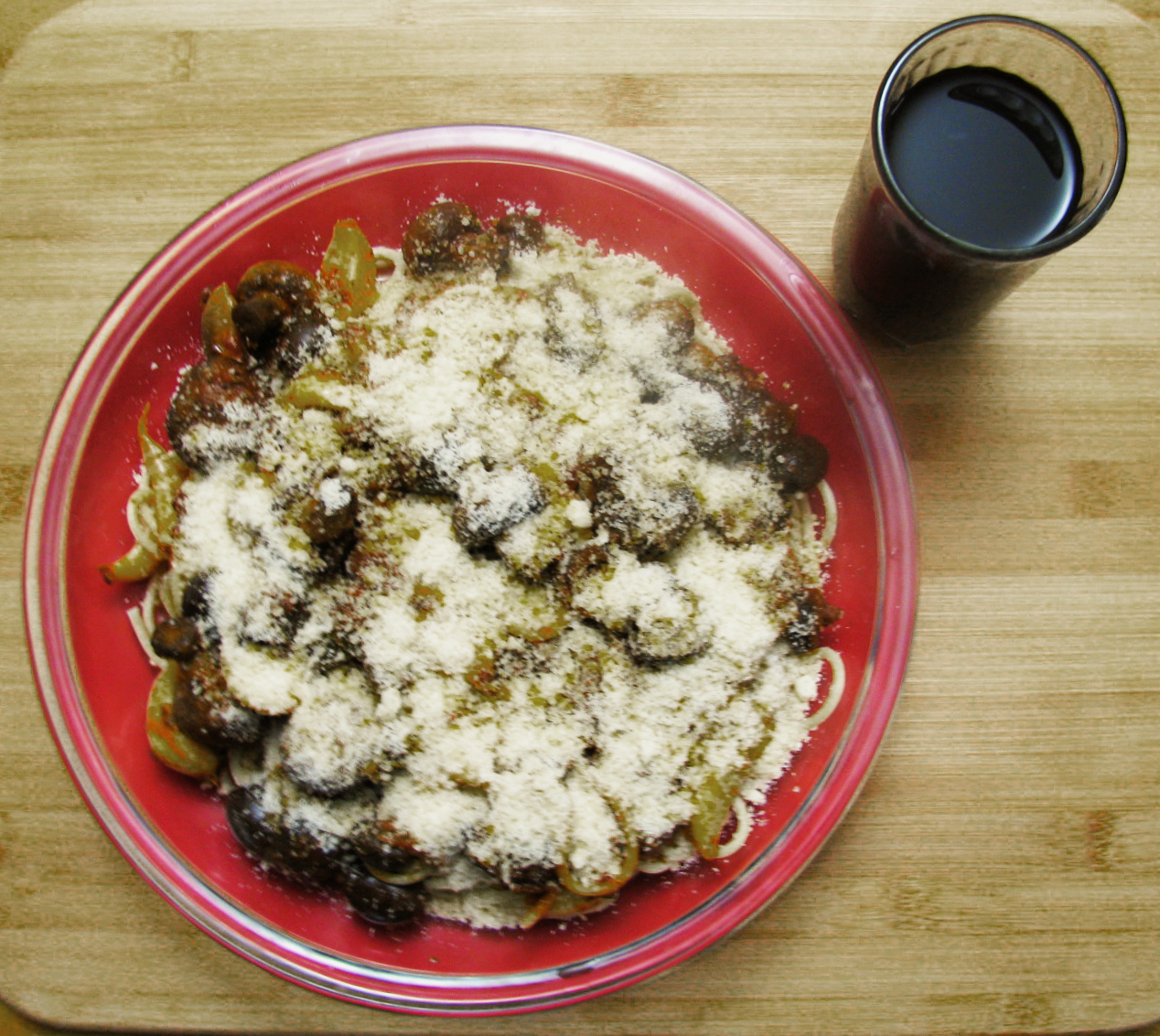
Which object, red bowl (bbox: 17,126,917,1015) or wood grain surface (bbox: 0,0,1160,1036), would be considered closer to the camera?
red bowl (bbox: 17,126,917,1015)

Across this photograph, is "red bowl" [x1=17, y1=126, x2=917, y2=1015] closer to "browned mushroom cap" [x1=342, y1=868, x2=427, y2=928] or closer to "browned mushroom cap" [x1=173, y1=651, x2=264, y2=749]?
"browned mushroom cap" [x1=342, y1=868, x2=427, y2=928]

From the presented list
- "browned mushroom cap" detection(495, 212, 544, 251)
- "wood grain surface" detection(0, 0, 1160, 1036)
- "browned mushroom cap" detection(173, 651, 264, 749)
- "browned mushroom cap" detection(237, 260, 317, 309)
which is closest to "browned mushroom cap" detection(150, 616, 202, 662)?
"browned mushroom cap" detection(173, 651, 264, 749)

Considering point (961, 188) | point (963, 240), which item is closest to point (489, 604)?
point (963, 240)

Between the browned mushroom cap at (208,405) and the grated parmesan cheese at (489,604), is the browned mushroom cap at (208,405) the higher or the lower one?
the higher one

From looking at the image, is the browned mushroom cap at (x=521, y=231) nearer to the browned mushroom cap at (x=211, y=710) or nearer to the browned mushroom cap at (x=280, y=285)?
the browned mushroom cap at (x=280, y=285)

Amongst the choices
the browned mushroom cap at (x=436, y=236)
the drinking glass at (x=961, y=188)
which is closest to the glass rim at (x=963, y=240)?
the drinking glass at (x=961, y=188)

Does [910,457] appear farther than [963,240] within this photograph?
Yes

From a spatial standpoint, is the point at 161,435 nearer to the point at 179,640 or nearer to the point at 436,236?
the point at 179,640
